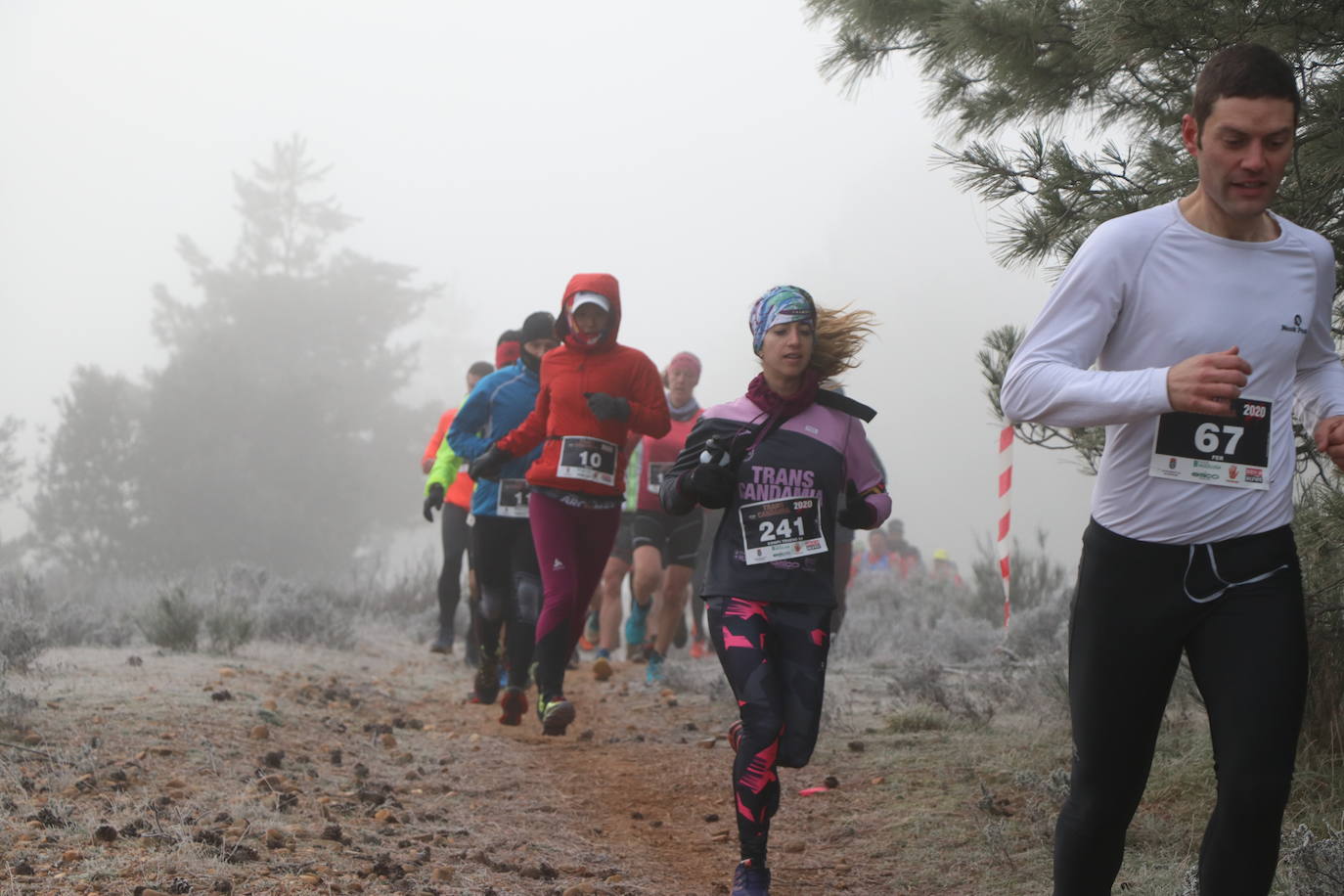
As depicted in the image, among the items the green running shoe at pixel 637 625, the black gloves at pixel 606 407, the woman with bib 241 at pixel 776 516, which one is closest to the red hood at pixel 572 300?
the black gloves at pixel 606 407

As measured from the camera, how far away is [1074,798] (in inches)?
112

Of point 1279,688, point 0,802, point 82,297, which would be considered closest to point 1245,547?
point 1279,688

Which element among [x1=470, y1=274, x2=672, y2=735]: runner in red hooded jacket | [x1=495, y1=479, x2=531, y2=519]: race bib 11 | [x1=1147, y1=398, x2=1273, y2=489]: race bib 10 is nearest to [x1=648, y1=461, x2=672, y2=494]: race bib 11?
[x1=495, y1=479, x2=531, y2=519]: race bib 11

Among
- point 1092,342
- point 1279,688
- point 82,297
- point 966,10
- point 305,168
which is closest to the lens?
point 1279,688

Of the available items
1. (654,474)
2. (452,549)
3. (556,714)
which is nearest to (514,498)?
(556,714)

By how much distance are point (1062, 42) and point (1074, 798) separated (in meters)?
3.20

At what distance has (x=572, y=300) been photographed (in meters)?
6.53

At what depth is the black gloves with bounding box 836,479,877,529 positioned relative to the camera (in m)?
4.62

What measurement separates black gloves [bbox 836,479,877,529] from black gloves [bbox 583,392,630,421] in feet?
5.88

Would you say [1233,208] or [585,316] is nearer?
[1233,208]

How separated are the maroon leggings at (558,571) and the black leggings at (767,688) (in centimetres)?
195

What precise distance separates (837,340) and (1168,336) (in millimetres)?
2175

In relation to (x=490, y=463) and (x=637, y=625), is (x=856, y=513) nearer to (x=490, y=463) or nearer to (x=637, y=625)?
(x=490, y=463)

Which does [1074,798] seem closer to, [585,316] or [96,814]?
[96,814]
